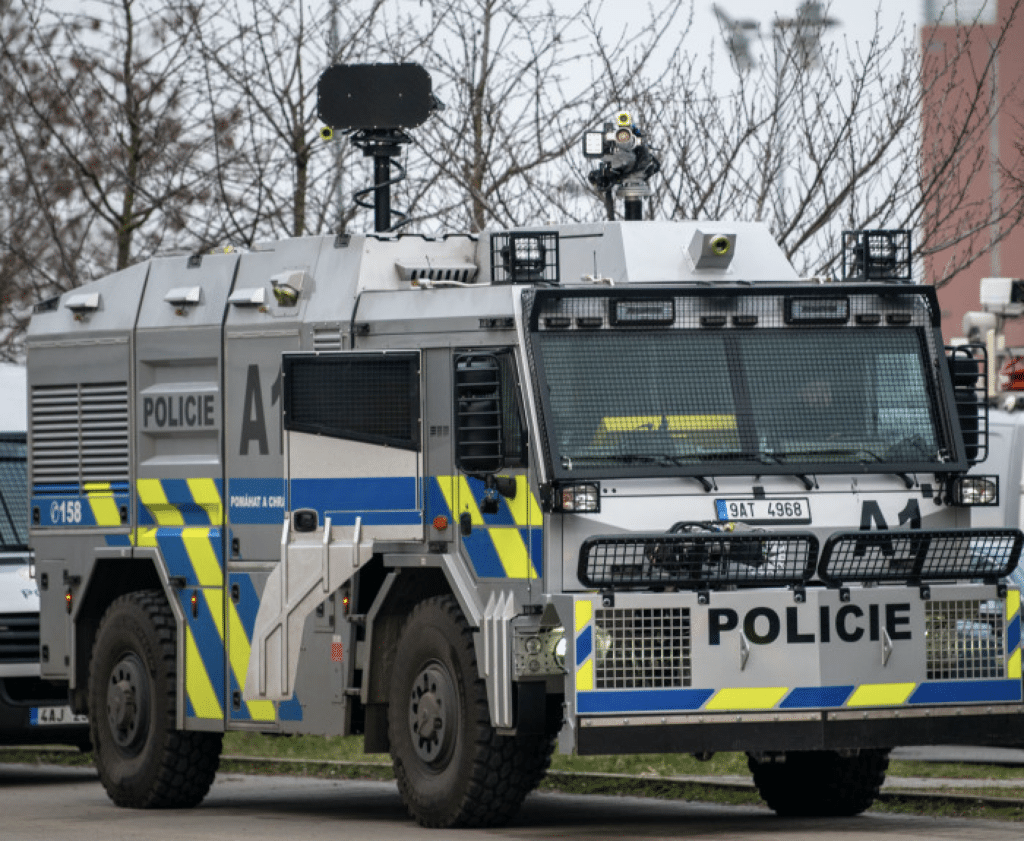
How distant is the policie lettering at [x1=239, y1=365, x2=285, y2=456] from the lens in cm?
1438

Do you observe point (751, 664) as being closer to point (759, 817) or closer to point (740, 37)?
point (759, 817)

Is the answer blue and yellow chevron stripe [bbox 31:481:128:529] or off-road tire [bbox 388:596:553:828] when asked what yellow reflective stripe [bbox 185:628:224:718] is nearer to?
blue and yellow chevron stripe [bbox 31:481:128:529]

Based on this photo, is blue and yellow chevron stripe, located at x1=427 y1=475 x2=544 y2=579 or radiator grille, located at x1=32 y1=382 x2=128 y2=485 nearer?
blue and yellow chevron stripe, located at x1=427 y1=475 x2=544 y2=579

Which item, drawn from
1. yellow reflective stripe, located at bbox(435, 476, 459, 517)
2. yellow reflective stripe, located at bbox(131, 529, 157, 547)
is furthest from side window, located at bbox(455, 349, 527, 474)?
yellow reflective stripe, located at bbox(131, 529, 157, 547)

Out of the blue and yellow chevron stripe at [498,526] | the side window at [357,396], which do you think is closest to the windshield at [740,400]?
the blue and yellow chevron stripe at [498,526]

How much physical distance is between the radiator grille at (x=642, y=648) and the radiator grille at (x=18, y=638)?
264 inches

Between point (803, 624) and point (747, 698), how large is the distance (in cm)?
44

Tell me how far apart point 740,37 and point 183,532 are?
8013 mm

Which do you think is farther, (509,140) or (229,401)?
(509,140)

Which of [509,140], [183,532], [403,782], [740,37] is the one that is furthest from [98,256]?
[403,782]

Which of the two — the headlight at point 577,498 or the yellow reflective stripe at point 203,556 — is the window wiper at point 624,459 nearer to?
the headlight at point 577,498

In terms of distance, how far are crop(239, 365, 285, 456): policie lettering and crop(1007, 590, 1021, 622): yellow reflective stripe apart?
407cm

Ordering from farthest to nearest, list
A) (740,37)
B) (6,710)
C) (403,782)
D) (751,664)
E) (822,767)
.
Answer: (740,37) < (6,710) < (822,767) < (403,782) < (751,664)

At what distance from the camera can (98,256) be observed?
2542 centimetres
